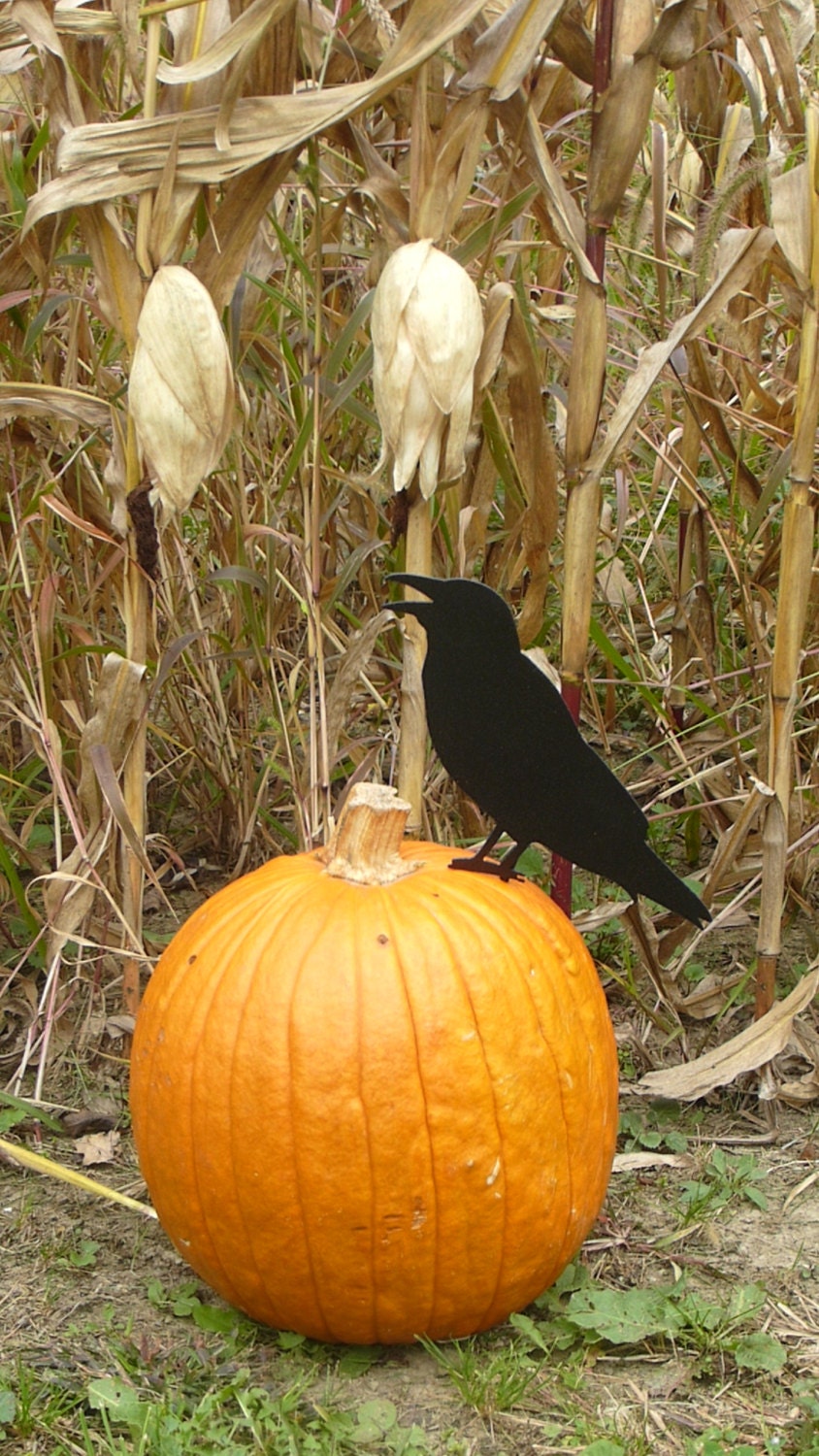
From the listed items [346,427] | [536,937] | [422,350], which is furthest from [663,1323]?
[346,427]

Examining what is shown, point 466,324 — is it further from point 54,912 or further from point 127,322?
point 54,912

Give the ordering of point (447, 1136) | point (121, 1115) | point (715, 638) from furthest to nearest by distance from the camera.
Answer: point (715, 638), point (121, 1115), point (447, 1136)

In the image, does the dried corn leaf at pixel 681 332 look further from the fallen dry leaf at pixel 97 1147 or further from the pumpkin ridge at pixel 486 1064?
the fallen dry leaf at pixel 97 1147

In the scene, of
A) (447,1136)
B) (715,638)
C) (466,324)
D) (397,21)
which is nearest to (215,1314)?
(447,1136)

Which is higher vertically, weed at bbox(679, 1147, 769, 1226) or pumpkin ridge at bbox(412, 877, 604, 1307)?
pumpkin ridge at bbox(412, 877, 604, 1307)

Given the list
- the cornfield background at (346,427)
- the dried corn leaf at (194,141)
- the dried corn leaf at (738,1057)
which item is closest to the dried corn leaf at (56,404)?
the cornfield background at (346,427)

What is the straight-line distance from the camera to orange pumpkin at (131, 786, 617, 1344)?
145 centimetres

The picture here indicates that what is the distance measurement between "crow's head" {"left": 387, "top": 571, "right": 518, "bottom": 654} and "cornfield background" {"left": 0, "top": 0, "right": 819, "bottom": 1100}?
0.50 feet

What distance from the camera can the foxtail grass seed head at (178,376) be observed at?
4.89 ft

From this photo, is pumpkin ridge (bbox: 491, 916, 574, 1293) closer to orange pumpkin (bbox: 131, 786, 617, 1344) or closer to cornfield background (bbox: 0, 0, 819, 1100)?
orange pumpkin (bbox: 131, 786, 617, 1344)

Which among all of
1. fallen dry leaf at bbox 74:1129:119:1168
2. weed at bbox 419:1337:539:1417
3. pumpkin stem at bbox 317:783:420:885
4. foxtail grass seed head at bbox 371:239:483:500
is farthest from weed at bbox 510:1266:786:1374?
foxtail grass seed head at bbox 371:239:483:500

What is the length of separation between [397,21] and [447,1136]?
161 centimetres

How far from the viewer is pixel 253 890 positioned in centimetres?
160

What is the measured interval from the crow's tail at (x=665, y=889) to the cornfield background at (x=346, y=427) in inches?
10.3
